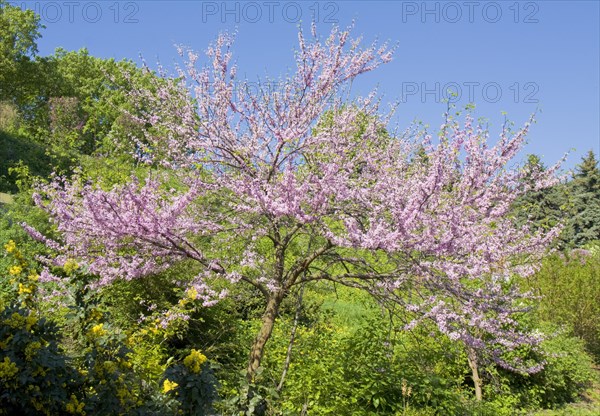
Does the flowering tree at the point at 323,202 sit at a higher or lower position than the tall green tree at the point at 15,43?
lower

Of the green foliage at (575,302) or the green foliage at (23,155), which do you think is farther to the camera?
the green foliage at (23,155)

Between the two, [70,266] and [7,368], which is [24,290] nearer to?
[70,266]

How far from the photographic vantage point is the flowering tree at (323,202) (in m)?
4.57

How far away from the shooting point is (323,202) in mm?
4891

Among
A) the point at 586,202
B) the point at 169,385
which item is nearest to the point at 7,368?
the point at 169,385

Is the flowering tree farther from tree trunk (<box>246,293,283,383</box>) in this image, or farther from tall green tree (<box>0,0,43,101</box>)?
tall green tree (<box>0,0,43,101</box>)

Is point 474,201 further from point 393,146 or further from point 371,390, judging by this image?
point 371,390

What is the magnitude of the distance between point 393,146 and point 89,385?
13.5 ft

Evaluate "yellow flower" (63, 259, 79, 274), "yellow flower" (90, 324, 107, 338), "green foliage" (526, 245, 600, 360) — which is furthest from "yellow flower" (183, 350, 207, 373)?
"green foliage" (526, 245, 600, 360)

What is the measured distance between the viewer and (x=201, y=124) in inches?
219

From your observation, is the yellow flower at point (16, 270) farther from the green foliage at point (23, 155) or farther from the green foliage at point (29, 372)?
the green foliage at point (23, 155)

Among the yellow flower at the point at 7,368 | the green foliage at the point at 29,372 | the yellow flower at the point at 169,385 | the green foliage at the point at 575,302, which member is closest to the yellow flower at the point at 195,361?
the yellow flower at the point at 169,385

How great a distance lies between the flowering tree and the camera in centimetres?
457

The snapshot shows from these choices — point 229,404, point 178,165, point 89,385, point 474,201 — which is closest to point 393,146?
point 474,201
